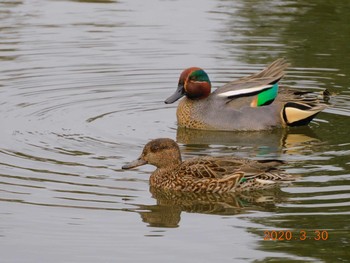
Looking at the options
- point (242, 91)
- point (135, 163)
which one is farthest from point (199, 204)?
point (242, 91)

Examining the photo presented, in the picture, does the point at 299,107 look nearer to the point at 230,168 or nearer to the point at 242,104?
the point at 242,104

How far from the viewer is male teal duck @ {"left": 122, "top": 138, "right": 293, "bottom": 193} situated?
1126 centimetres

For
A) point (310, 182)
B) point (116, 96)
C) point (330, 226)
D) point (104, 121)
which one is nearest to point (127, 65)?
point (116, 96)

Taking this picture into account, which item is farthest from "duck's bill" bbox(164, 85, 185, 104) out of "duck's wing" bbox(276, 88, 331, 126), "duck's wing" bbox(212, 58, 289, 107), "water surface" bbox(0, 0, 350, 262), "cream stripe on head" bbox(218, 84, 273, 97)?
"duck's wing" bbox(276, 88, 331, 126)

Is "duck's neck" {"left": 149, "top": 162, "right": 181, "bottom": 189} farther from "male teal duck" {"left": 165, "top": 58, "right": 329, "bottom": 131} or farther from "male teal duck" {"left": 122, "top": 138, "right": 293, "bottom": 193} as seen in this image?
"male teal duck" {"left": 165, "top": 58, "right": 329, "bottom": 131}

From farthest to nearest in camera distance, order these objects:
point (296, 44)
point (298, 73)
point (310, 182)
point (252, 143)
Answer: point (296, 44), point (298, 73), point (252, 143), point (310, 182)

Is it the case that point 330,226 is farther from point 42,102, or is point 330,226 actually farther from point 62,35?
point 62,35

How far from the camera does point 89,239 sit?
31.6ft

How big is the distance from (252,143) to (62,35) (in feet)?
20.1

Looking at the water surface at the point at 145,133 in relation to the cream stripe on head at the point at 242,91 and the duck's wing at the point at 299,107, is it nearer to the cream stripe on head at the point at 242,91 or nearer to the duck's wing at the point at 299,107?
the duck's wing at the point at 299,107

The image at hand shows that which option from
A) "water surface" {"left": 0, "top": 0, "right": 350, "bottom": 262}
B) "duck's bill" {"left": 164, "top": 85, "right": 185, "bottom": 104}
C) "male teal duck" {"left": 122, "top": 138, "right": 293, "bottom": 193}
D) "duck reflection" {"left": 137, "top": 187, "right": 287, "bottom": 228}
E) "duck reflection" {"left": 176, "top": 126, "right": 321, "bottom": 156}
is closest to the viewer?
"water surface" {"left": 0, "top": 0, "right": 350, "bottom": 262}

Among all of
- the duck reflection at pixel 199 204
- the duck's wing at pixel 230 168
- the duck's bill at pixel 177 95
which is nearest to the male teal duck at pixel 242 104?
the duck's bill at pixel 177 95

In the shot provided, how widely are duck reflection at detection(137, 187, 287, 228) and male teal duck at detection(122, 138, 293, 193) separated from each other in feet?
0.22

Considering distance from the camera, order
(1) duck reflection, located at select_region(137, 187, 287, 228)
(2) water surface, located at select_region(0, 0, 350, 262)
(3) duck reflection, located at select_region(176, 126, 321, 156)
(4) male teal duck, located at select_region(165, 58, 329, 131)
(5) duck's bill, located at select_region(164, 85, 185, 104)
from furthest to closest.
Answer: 1. (5) duck's bill, located at select_region(164, 85, 185, 104)
2. (4) male teal duck, located at select_region(165, 58, 329, 131)
3. (3) duck reflection, located at select_region(176, 126, 321, 156)
4. (1) duck reflection, located at select_region(137, 187, 287, 228)
5. (2) water surface, located at select_region(0, 0, 350, 262)
